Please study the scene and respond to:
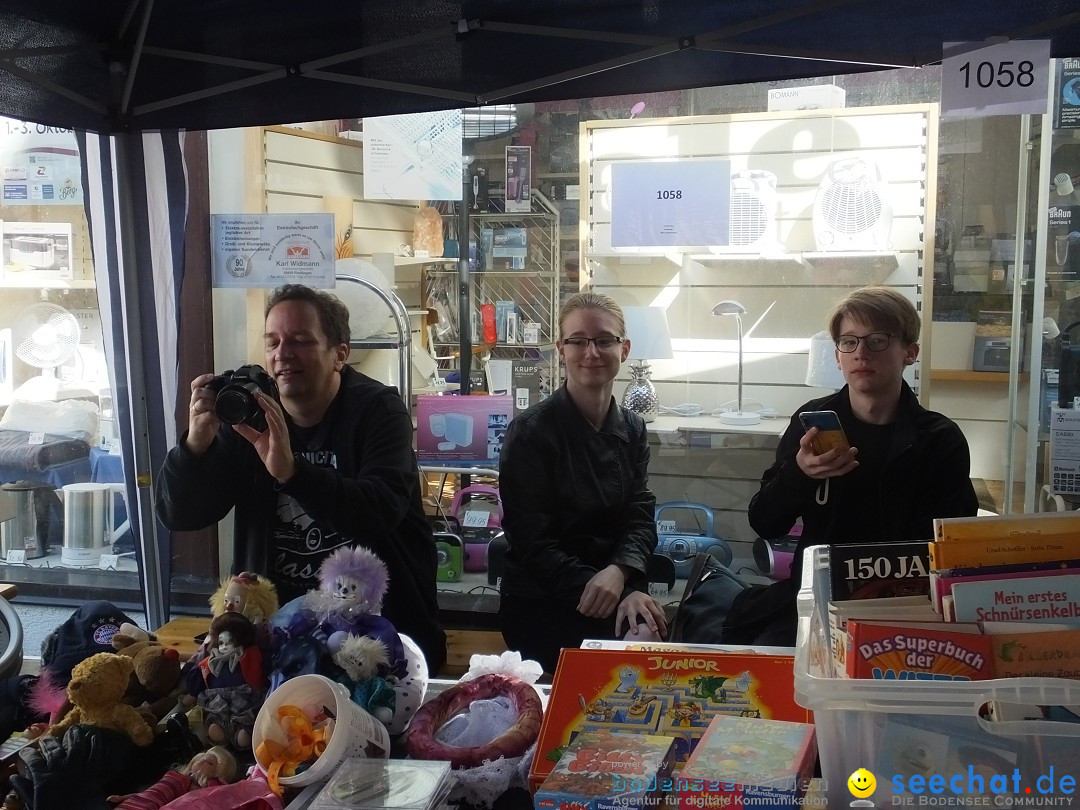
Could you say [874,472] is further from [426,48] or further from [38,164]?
[38,164]

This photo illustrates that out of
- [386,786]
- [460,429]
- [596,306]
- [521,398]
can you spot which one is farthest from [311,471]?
[521,398]

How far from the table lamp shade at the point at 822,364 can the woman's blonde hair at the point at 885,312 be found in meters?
1.22

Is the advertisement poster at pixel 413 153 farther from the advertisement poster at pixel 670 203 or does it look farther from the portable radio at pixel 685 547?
the portable radio at pixel 685 547

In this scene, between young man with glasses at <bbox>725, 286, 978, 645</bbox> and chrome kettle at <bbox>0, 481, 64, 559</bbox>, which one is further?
chrome kettle at <bbox>0, 481, 64, 559</bbox>

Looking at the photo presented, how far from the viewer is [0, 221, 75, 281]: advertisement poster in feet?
11.1

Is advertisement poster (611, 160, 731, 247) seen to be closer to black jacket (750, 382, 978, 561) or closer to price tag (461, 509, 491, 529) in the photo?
price tag (461, 509, 491, 529)

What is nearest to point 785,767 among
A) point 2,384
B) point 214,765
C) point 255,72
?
point 214,765

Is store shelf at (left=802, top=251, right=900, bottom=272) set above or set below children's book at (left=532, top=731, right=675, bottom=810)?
above

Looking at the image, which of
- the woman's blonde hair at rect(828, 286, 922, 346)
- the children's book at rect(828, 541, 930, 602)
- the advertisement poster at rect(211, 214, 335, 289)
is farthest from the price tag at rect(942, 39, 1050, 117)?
the advertisement poster at rect(211, 214, 335, 289)

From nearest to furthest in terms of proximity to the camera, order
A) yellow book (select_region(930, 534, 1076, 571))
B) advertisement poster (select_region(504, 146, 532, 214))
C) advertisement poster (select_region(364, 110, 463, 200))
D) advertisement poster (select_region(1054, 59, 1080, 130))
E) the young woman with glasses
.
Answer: yellow book (select_region(930, 534, 1076, 571)) < the young woman with glasses < advertisement poster (select_region(1054, 59, 1080, 130)) < advertisement poster (select_region(364, 110, 463, 200)) < advertisement poster (select_region(504, 146, 532, 214))

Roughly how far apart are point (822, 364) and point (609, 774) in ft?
8.07

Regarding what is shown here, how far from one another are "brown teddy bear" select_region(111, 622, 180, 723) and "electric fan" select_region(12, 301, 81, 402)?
2.71 meters

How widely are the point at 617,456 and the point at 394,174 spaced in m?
1.45

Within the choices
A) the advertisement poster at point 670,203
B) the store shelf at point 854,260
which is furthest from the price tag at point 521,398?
the store shelf at point 854,260
